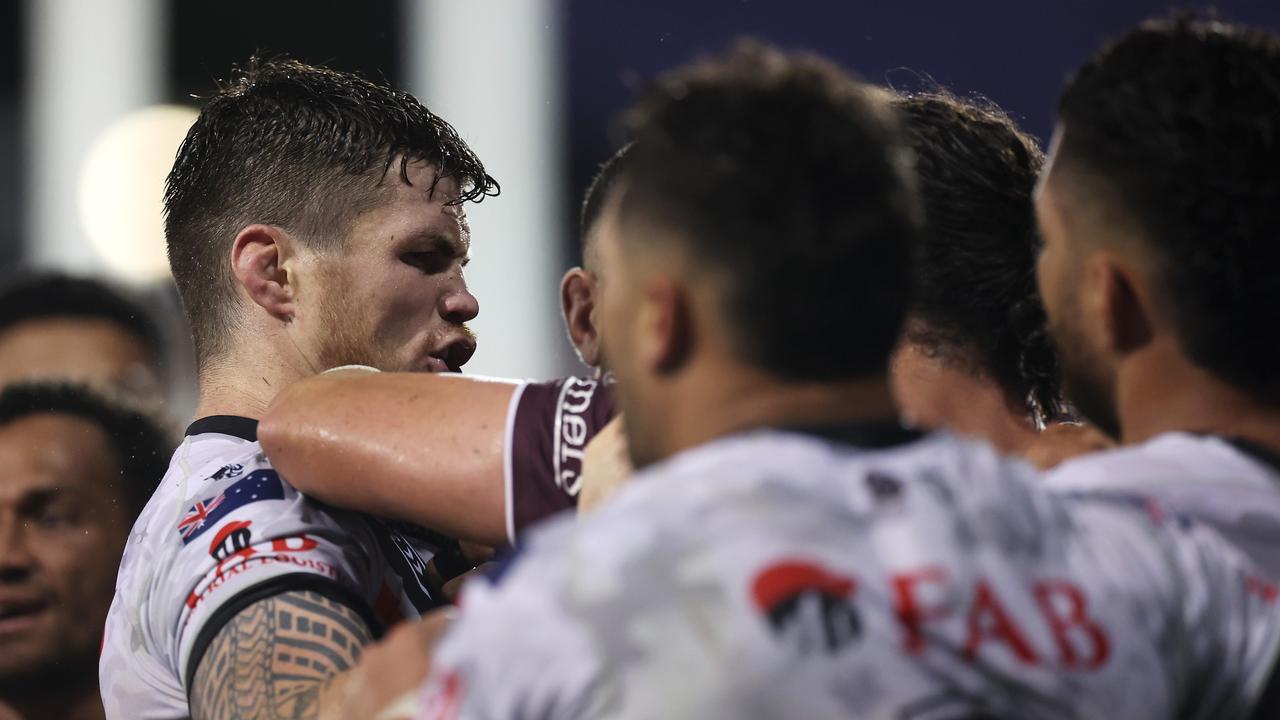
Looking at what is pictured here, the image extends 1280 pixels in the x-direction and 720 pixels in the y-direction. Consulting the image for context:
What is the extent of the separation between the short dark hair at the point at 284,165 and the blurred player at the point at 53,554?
145cm

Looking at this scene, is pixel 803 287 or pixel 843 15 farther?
pixel 843 15

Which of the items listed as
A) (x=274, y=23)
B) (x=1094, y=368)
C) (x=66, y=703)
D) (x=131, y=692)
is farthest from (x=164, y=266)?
(x=1094, y=368)

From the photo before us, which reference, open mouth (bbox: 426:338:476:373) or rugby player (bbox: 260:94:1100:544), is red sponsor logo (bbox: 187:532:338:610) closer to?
rugby player (bbox: 260:94:1100:544)

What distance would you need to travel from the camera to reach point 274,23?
5648mm

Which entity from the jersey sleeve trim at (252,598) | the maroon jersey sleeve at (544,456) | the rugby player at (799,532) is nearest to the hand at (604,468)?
the maroon jersey sleeve at (544,456)

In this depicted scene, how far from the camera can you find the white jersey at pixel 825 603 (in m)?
0.99

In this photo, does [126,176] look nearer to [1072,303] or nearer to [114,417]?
[114,417]

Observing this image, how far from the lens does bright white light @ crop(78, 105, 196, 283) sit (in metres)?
5.83

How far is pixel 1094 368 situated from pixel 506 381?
71 centimetres

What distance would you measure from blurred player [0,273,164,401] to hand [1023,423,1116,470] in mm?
3138

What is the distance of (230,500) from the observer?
2.04 meters

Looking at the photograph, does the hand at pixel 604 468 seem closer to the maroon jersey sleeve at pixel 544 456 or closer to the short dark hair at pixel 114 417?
the maroon jersey sleeve at pixel 544 456

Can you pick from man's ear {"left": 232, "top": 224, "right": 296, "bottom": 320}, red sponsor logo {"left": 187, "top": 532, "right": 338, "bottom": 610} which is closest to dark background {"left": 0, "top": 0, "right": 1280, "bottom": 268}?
man's ear {"left": 232, "top": 224, "right": 296, "bottom": 320}

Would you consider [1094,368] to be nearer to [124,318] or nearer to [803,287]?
[803,287]
